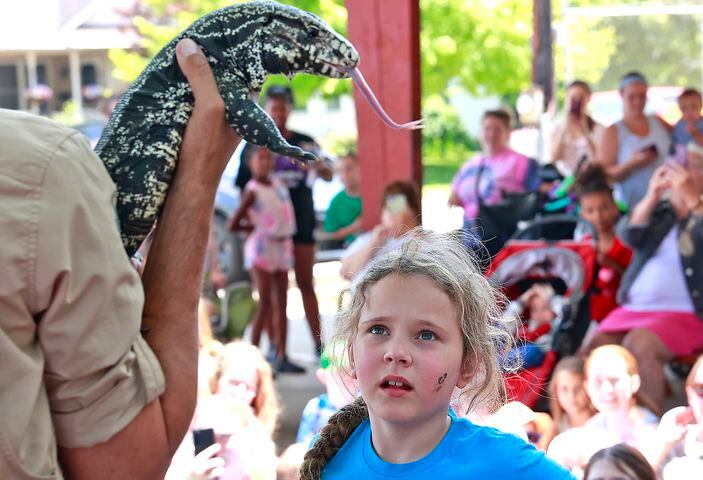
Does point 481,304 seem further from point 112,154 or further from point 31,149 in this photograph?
point 31,149

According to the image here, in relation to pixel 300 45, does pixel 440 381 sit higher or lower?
lower

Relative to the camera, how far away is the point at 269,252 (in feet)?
23.7

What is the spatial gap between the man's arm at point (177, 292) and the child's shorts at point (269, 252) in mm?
5297

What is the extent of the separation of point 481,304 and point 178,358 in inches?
22.4

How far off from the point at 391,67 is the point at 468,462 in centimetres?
365

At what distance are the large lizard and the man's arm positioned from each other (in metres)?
Answer: 0.02

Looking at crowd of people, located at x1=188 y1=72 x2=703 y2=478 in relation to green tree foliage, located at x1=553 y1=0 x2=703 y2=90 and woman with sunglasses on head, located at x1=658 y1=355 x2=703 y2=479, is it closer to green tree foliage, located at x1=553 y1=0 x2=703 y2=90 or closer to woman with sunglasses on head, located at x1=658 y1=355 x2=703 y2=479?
woman with sunglasses on head, located at x1=658 y1=355 x2=703 y2=479

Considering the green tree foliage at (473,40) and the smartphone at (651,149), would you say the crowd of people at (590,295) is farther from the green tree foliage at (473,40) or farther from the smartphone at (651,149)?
the green tree foliage at (473,40)

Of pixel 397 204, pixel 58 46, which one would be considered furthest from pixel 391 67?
pixel 58 46

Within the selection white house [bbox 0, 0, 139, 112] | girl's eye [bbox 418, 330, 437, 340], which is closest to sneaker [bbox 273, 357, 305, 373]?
girl's eye [bbox 418, 330, 437, 340]

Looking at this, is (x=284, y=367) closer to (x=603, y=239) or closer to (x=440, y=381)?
(x=603, y=239)

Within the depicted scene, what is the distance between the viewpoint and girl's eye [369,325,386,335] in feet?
5.96

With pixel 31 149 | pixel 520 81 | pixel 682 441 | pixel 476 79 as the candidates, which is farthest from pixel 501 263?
pixel 520 81

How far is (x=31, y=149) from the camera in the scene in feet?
5.14
